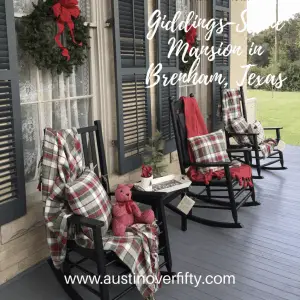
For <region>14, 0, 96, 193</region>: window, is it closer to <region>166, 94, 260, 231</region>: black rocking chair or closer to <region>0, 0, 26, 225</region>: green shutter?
<region>0, 0, 26, 225</region>: green shutter

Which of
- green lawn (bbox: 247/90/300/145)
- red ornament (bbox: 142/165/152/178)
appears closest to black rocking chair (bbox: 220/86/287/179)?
green lawn (bbox: 247/90/300/145)

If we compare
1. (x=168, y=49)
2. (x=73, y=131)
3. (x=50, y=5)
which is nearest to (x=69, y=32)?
(x=50, y=5)

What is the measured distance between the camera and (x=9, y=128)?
7.54 ft

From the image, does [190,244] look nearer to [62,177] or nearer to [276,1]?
[62,177]

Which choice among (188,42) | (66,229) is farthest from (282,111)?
(66,229)

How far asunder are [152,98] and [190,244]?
1543 mm

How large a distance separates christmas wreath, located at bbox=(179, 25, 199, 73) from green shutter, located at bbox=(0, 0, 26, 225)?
2266 millimetres

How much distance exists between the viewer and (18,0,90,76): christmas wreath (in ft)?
7.91

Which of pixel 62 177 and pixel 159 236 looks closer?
pixel 62 177

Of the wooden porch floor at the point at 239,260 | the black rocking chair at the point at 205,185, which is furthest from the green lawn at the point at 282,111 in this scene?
the wooden porch floor at the point at 239,260

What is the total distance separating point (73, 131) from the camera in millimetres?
2451

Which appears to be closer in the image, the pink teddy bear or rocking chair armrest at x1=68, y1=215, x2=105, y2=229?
rocking chair armrest at x1=68, y1=215, x2=105, y2=229

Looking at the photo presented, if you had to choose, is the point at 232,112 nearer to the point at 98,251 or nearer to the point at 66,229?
the point at 66,229

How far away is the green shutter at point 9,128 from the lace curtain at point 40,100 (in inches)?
9.5
